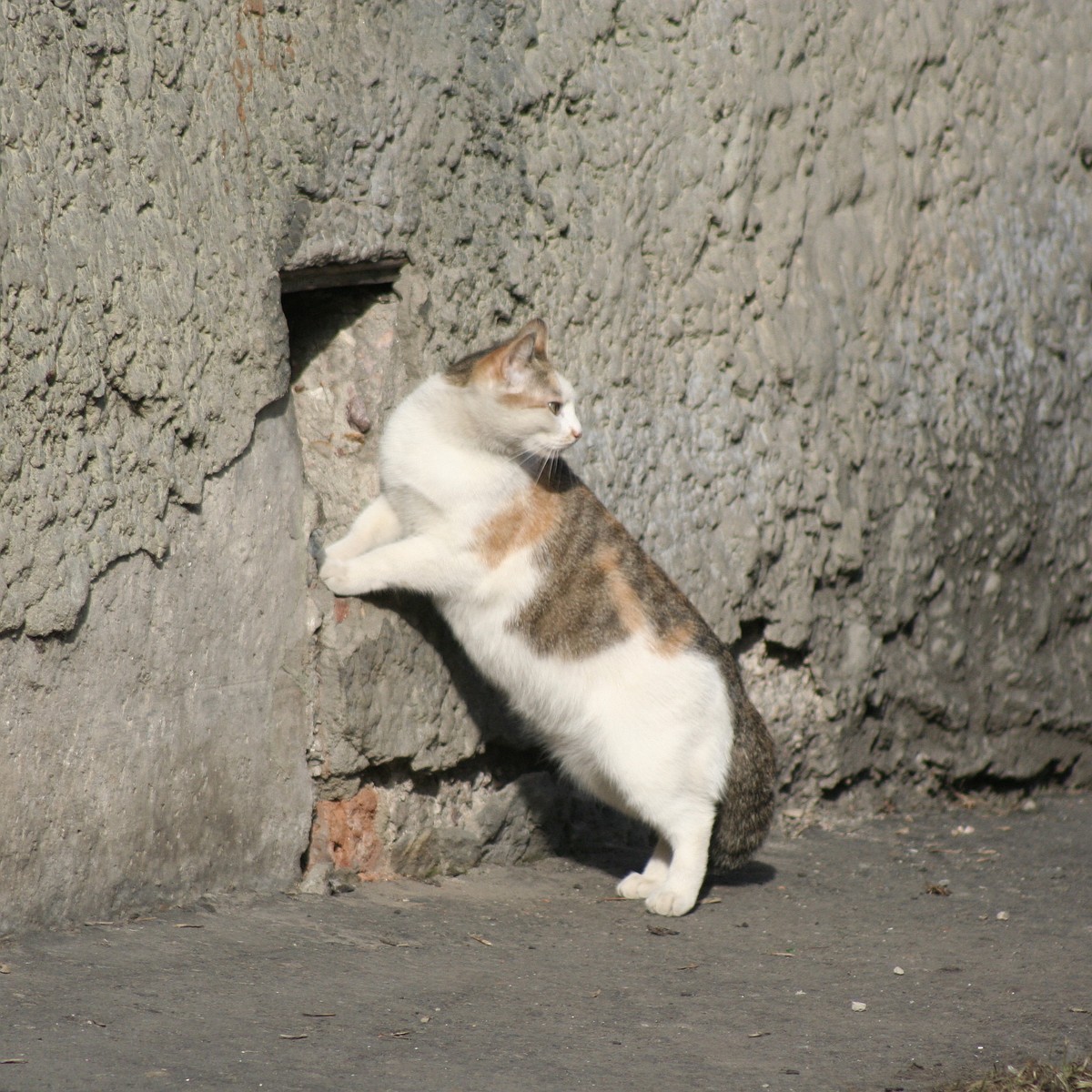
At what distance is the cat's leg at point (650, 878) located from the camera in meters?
4.55

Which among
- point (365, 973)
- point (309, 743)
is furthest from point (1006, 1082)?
point (309, 743)

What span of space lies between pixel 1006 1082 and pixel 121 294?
9.46 ft

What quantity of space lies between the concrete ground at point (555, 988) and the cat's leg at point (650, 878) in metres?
0.07

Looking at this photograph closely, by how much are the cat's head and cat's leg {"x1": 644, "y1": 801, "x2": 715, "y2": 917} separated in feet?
4.10

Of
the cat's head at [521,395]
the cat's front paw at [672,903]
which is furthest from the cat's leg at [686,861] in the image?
the cat's head at [521,395]

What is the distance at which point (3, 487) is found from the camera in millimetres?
3350

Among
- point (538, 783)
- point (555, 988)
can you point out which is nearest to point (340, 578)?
point (538, 783)

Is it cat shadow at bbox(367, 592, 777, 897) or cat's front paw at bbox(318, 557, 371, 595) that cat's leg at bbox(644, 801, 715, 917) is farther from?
cat's front paw at bbox(318, 557, 371, 595)

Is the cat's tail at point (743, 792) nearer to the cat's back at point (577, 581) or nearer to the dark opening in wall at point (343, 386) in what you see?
the cat's back at point (577, 581)

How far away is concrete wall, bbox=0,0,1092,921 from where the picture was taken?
3525 mm

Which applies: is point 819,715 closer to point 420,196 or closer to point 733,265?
point 733,265

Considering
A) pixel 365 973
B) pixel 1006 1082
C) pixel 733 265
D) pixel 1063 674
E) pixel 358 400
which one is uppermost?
pixel 733 265

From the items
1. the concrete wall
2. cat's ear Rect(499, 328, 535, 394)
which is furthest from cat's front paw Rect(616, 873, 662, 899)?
cat's ear Rect(499, 328, 535, 394)

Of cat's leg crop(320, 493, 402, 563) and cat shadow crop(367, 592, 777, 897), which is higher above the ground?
cat's leg crop(320, 493, 402, 563)
